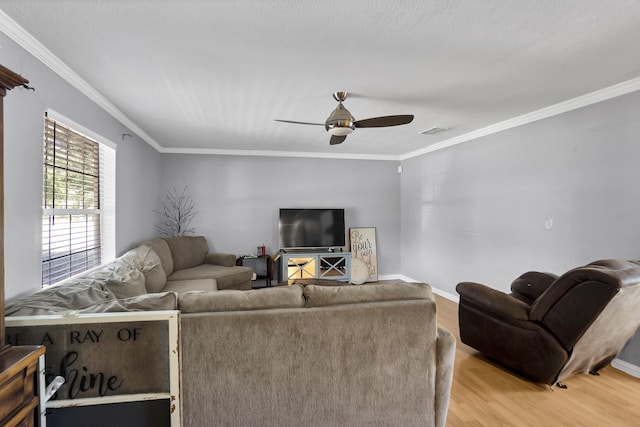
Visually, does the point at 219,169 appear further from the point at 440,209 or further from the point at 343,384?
the point at 343,384

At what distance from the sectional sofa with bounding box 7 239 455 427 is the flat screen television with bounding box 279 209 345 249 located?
3.58m

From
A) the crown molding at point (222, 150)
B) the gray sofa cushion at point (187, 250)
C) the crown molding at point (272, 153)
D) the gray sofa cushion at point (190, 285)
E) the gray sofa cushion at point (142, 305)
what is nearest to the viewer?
the gray sofa cushion at point (142, 305)

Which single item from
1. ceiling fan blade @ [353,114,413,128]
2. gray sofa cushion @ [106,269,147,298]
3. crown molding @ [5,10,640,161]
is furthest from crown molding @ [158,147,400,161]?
gray sofa cushion @ [106,269,147,298]

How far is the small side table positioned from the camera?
5043 millimetres

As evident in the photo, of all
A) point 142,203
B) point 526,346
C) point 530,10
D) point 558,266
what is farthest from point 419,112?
point 142,203

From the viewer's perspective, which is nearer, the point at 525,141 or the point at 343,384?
the point at 343,384

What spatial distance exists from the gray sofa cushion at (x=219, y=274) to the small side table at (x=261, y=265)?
656 millimetres

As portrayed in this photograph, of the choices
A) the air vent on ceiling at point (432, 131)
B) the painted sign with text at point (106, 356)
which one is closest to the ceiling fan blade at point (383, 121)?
the air vent on ceiling at point (432, 131)

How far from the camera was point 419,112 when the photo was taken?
330cm

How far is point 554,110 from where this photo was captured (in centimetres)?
313

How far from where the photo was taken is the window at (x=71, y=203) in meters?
2.17

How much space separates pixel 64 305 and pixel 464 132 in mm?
4527

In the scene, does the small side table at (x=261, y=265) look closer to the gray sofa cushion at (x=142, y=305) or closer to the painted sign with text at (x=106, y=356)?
the gray sofa cushion at (x=142, y=305)

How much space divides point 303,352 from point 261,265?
3674 mm
